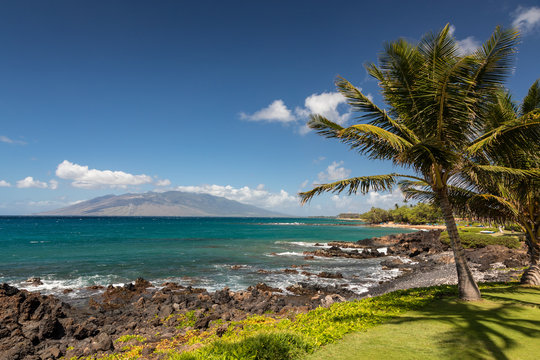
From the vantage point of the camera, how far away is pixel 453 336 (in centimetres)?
613

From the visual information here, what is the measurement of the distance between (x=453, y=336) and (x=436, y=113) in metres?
6.55

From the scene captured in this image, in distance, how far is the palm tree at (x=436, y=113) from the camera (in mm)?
8344

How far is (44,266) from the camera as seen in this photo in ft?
87.8

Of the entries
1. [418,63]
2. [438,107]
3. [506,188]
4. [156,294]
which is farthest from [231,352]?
[156,294]

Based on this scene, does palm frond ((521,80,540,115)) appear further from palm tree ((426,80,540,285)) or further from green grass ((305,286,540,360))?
green grass ((305,286,540,360))

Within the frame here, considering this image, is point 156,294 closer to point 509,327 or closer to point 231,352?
point 231,352

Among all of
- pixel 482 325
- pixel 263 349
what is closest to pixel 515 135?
pixel 482 325

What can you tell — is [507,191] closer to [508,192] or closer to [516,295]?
[508,192]

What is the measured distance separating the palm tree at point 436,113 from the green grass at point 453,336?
1602 millimetres

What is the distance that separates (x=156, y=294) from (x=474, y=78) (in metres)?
18.1

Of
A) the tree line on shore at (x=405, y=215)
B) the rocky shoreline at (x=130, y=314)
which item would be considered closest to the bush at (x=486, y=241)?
the rocky shoreline at (x=130, y=314)

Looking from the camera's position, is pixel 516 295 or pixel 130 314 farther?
pixel 130 314

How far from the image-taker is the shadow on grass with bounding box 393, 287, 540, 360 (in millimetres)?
5484

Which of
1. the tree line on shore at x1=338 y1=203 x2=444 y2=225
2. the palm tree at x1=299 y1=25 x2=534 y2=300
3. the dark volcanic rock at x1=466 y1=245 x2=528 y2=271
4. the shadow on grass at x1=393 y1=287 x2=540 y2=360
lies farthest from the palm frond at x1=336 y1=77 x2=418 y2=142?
the tree line on shore at x1=338 y1=203 x2=444 y2=225
